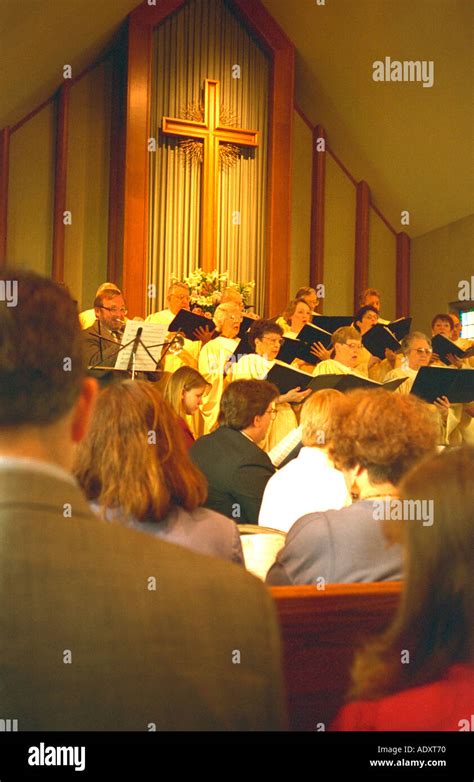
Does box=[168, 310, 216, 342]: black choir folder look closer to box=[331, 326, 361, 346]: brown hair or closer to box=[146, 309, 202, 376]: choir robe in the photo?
box=[146, 309, 202, 376]: choir robe

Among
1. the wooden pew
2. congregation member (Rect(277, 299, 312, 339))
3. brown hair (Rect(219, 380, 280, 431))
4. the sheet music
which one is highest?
congregation member (Rect(277, 299, 312, 339))

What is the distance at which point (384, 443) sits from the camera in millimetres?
2502

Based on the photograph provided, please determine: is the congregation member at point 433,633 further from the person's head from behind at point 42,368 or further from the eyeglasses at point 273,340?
the eyeglasses at point 273,340

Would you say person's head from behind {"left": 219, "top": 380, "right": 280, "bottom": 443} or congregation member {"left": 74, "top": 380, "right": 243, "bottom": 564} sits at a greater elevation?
person's head from behind {"left": 219, "top": 380, "right": 280, "bottom": 443}

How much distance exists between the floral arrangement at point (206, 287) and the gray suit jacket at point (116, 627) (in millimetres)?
9357

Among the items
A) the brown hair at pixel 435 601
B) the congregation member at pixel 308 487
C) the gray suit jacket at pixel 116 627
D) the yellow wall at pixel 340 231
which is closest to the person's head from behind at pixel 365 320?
the yellow wall at pixel 340 231

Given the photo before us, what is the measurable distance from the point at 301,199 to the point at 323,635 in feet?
36.8

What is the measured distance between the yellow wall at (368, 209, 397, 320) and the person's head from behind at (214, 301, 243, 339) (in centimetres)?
483

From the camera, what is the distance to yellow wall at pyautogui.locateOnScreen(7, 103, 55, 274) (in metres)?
11.1

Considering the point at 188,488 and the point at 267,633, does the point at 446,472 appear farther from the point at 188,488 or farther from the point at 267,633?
the point at 188,488

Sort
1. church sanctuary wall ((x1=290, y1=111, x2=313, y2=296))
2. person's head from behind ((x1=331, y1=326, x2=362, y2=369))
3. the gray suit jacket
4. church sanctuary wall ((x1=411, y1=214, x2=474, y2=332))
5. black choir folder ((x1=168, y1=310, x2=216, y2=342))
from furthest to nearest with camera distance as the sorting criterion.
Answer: church sanctuary wall ((x1=290, y1=111, x2=313, y2=296)) → church sanctuary wall ((x1=411, y1=214, x2=474, y2=332)) → person's head from behind ((x1=331, y1=326, x2=362, y2=369)) → black choir folder ((x1=168, y1=310, x2=216, y2=342)) → the gray suit jacket

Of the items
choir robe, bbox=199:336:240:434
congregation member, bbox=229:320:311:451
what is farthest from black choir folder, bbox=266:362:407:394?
choir robe, bbox=199:336:240:434

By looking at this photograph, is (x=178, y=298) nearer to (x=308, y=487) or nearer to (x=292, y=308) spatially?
(x=292, y=308)
